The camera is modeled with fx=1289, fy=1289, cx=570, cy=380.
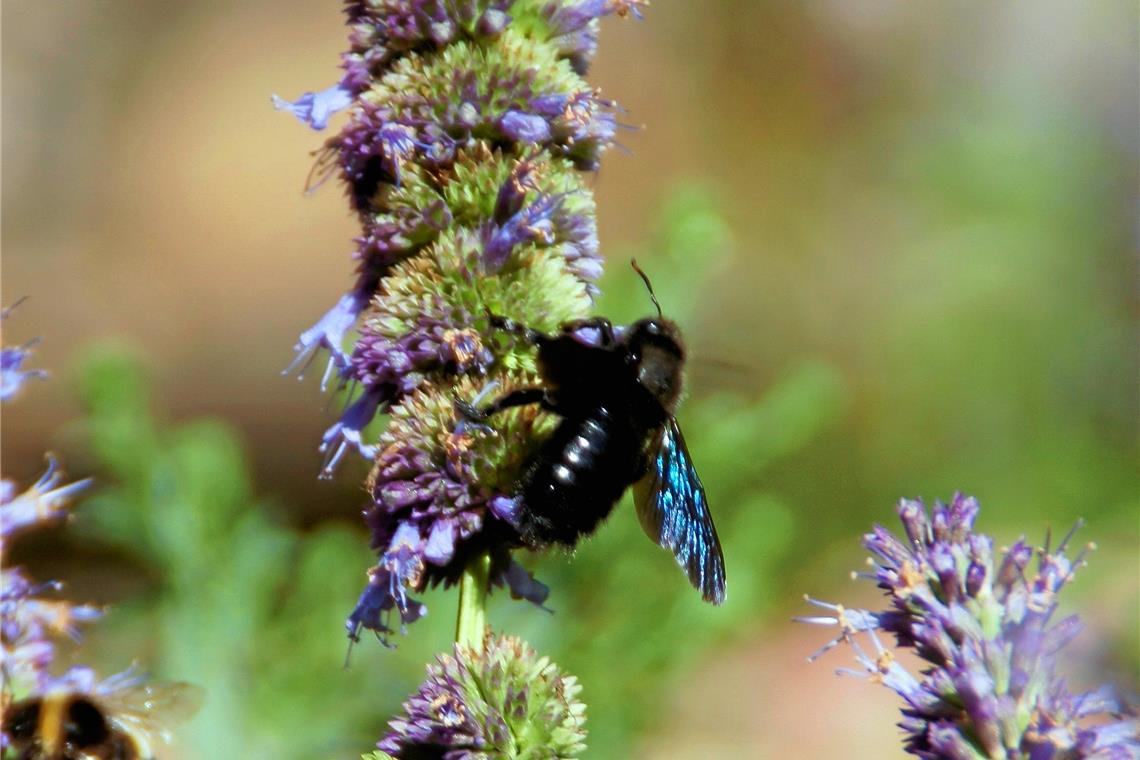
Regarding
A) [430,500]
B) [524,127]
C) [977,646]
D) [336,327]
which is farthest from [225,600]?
[977,646]

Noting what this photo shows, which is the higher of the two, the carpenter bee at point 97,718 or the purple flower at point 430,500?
the purple flower at point 430,500

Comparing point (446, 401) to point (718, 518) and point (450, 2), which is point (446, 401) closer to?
point (450, 2)

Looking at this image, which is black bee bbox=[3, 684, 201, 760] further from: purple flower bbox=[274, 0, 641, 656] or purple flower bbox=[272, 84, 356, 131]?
purple flower bbox=[272, 84, 356, 131]

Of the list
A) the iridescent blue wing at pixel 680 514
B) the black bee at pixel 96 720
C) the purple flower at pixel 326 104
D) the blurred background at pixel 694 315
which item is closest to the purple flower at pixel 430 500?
the iridescent blue wing at pixel 680 514

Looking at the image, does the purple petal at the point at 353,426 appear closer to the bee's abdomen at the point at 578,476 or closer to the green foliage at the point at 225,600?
the bee's abdomen at the point at 578,476

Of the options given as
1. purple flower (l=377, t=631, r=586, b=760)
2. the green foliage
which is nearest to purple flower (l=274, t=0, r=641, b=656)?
purple flower (l=377, t=631, r=586, b=760)

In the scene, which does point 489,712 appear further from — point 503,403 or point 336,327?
point 336,327

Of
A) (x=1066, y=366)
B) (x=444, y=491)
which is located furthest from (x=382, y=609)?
(x=1066, y=366)
